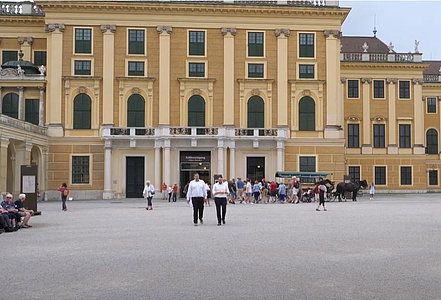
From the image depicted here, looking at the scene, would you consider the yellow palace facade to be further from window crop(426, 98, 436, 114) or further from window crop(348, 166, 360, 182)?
window crop(426, 98, 436, 114)

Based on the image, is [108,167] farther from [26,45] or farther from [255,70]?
[255,70]

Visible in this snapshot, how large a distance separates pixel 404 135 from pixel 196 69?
1086 inches

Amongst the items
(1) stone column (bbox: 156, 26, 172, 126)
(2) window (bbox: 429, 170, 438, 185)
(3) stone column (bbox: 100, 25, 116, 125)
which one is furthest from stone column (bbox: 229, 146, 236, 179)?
(2) window (bbox: 429, 170, 438, 185)

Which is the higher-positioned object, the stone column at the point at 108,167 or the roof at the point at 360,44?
the roof at the point at 360,44

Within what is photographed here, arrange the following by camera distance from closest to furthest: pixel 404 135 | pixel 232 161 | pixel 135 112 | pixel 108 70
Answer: pixel 232 161, pixel 108 70, pixel 135 112, pixel 404 135

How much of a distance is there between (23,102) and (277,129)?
21.9 metres

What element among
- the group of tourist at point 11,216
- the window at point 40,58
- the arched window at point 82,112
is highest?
the window at point 40,58

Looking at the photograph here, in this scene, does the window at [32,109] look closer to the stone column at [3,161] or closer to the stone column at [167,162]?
the stone column at [3,161]

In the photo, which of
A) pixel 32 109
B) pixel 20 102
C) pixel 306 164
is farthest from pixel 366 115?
pixel 20 102

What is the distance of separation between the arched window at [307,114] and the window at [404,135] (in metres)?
18.3

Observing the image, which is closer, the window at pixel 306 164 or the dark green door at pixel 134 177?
the dark green door at pixel 134 177

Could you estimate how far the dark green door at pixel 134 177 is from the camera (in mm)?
49594

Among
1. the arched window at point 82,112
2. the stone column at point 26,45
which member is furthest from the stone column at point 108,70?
the stone column at point 26,45

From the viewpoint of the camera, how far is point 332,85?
51.2m
